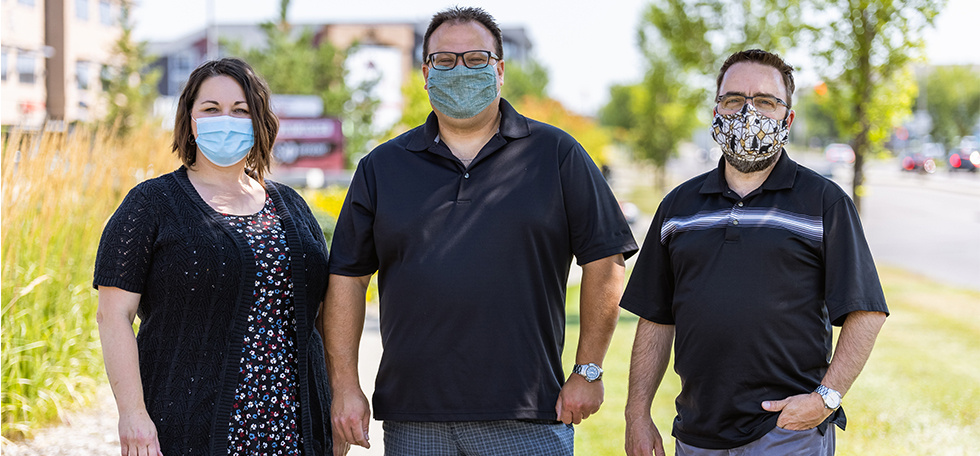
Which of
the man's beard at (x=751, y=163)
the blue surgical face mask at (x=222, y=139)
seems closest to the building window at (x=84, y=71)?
the blue surgical face mask at (x=222, y=139)

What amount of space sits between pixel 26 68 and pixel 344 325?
4162 cm

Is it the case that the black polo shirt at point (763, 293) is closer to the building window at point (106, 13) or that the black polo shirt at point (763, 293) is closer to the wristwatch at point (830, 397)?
the wristwatch at point (830, 397)

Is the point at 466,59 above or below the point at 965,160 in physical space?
above

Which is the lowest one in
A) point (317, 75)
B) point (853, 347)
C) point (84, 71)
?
point (853, 347)

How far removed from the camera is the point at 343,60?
129ft

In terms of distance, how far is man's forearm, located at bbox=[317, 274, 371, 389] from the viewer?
125 inches

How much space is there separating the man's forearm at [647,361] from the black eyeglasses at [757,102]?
84cm

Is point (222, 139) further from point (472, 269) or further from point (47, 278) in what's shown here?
point (47, 278)

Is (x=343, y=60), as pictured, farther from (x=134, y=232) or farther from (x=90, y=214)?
(x=134, y=232)

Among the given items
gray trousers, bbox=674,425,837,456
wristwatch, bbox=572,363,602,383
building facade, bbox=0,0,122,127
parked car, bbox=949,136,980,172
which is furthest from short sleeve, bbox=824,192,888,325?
parked car, bbox=949,136,980,172

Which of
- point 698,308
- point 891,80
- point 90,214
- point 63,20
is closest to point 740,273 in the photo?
point 698,308

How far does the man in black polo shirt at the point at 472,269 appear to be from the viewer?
295cm

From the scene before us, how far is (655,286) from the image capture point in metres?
3.11

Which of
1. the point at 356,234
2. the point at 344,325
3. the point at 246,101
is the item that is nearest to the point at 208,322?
the point at 344,325
